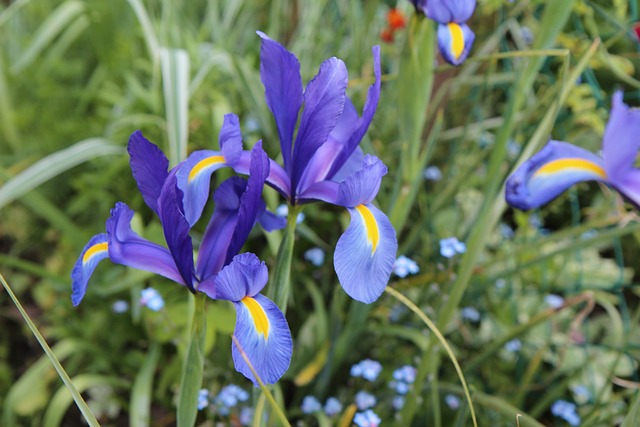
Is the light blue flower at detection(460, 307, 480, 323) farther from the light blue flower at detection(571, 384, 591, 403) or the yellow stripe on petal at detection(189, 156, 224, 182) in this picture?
the yellow stripe on petal at detection(189, 156, 224, 182)

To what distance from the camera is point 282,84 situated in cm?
93

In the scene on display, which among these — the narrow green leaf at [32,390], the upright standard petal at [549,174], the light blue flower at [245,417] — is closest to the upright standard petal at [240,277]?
the upright standard petal at [549,174]

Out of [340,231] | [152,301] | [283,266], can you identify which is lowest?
[340,231]

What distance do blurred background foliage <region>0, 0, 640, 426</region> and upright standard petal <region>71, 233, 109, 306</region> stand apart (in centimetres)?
58

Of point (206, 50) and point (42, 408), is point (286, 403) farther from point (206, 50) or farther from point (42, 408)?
point (206, 50)

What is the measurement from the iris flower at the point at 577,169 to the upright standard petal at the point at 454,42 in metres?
0.35

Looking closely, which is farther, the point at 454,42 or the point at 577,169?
the point at 454,42

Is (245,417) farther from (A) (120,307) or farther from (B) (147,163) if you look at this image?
(B) (147,163)

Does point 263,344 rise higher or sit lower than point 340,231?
higher

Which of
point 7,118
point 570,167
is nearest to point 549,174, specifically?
point 570,167

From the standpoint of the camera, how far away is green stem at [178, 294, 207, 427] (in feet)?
2.92

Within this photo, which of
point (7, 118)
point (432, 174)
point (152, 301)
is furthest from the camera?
point (7, 118)

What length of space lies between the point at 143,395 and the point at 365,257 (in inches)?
38.9

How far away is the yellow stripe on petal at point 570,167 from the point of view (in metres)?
0.89
